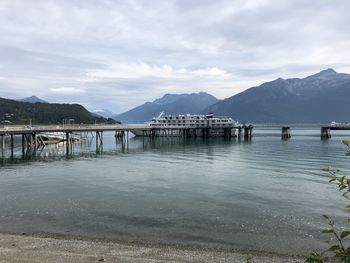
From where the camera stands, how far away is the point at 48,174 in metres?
39.5

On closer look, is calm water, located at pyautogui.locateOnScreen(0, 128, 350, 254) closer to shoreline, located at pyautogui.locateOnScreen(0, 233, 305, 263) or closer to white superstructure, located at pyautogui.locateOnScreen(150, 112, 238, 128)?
shoreline, located at pyautogui.locateOnScreen(0, 233, 305, 263)

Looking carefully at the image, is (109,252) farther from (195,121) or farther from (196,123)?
(195,121)

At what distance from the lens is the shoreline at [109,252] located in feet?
46.8

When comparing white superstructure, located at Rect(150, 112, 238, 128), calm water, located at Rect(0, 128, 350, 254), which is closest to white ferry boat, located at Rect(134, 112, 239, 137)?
white superstructure, located at Rect(150, 112, 238, 128)

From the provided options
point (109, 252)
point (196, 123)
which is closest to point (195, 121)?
point (196, 123)

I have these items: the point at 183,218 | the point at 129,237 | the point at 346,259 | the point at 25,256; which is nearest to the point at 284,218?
the point at 183,218

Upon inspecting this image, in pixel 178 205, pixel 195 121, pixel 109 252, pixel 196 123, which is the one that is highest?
pixel 195 121

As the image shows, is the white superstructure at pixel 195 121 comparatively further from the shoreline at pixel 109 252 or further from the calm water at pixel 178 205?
the shoreline at pixel 109 252

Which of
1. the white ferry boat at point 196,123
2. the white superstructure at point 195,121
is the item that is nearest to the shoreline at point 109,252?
the white ferry boat at point 196,123

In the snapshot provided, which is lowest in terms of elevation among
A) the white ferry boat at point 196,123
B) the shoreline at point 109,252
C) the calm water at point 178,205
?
the calm water at point 178,205

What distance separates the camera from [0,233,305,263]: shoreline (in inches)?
562

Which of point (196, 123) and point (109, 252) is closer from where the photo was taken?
point (109, 252)

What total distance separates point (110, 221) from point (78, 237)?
10.1 feet

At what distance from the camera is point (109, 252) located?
1518 cm
